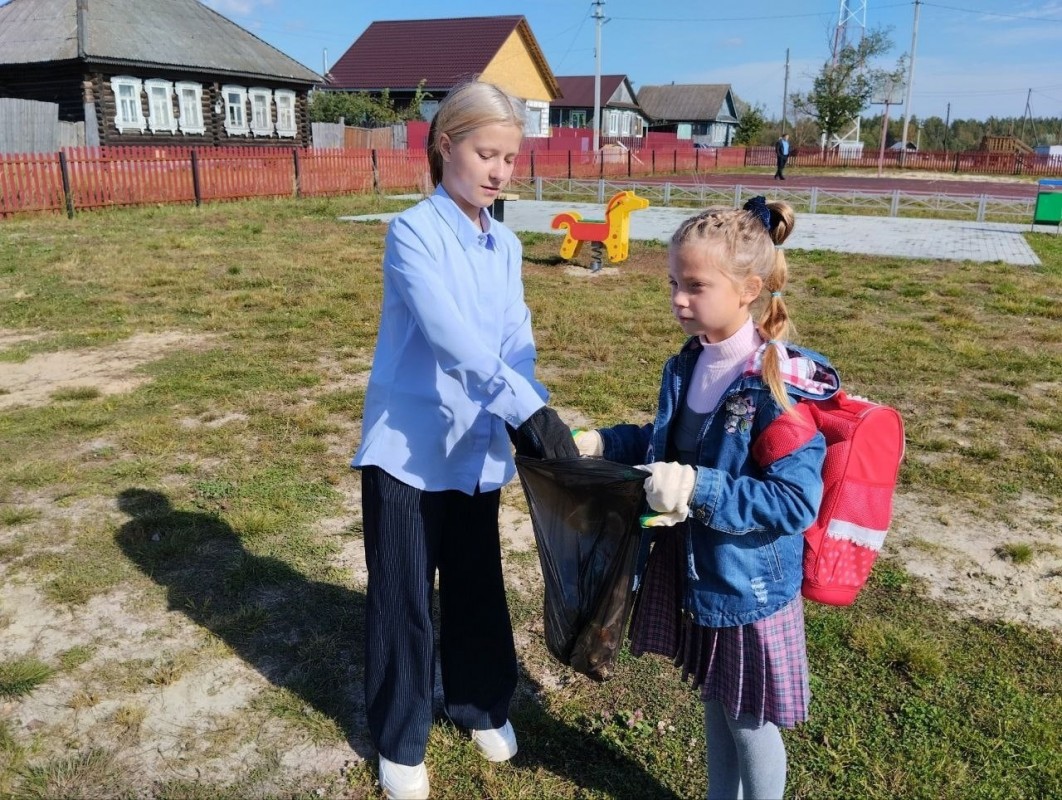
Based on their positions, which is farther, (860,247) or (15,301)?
(860,247)

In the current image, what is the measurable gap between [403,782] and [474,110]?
167 centimetres

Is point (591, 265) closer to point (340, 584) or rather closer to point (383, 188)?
point (340, 584)

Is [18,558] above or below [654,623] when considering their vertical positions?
below

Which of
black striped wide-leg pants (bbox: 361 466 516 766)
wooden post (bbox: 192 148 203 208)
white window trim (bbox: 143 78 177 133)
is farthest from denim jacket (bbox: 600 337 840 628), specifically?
white window trim (bbox: 143 78 177 133)

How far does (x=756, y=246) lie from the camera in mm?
1669

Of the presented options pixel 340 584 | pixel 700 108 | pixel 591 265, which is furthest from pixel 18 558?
pixel 700 108

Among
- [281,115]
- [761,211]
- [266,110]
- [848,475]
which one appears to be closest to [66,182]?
[266,110]

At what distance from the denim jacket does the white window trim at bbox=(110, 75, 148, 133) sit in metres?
24.2

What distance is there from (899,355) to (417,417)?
17.8 ft

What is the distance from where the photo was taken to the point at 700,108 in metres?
64.1

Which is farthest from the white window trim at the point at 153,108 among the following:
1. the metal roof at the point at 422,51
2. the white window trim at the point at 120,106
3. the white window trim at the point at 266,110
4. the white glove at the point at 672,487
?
the white glove at the point at 672,487

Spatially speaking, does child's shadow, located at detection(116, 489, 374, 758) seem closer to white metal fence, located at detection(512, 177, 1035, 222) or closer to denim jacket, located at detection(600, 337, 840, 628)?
denim jacket, located at detection(600, 337, 840, 628)

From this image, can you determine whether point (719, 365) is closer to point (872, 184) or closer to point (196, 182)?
point (196, 182)

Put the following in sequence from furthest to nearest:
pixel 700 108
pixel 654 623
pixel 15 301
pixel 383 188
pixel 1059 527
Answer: pixel 700 108
pixel 383 188
pixel 15 301
pixel 1059 527
pixel 654 623
